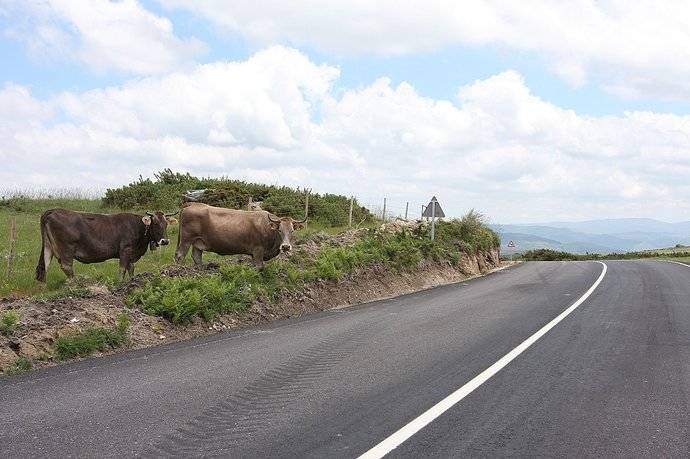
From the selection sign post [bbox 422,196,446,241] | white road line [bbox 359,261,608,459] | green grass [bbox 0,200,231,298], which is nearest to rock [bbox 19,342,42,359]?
green grass [bbox 0,200,231,298]

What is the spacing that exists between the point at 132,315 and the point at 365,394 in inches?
212

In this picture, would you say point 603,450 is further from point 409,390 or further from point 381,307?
point 381,307

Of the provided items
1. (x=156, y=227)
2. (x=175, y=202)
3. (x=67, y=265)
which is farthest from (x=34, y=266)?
(x=175, y=202)

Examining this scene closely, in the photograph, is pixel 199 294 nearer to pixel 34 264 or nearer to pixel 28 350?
pixel 28 350

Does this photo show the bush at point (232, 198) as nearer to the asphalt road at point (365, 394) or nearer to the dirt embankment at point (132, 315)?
the dirt embankment at point (132, 315)

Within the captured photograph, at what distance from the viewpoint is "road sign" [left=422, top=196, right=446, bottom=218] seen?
24281mm

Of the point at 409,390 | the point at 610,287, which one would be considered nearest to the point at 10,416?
the point at 409,390

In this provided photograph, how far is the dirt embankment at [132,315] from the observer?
8906 mm

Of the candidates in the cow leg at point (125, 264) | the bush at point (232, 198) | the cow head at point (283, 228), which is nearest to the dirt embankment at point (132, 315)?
the cow head at point (283, 228)

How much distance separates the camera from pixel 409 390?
7.02 metres

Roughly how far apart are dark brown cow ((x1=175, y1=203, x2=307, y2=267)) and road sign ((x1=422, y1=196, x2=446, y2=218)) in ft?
30.9

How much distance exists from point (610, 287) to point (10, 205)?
28759 mm

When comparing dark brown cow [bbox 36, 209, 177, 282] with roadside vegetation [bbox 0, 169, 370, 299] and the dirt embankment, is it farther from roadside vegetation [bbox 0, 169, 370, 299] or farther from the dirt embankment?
roadside vegetation [bbox 0, 169, 370, 299]

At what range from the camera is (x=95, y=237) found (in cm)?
1414
